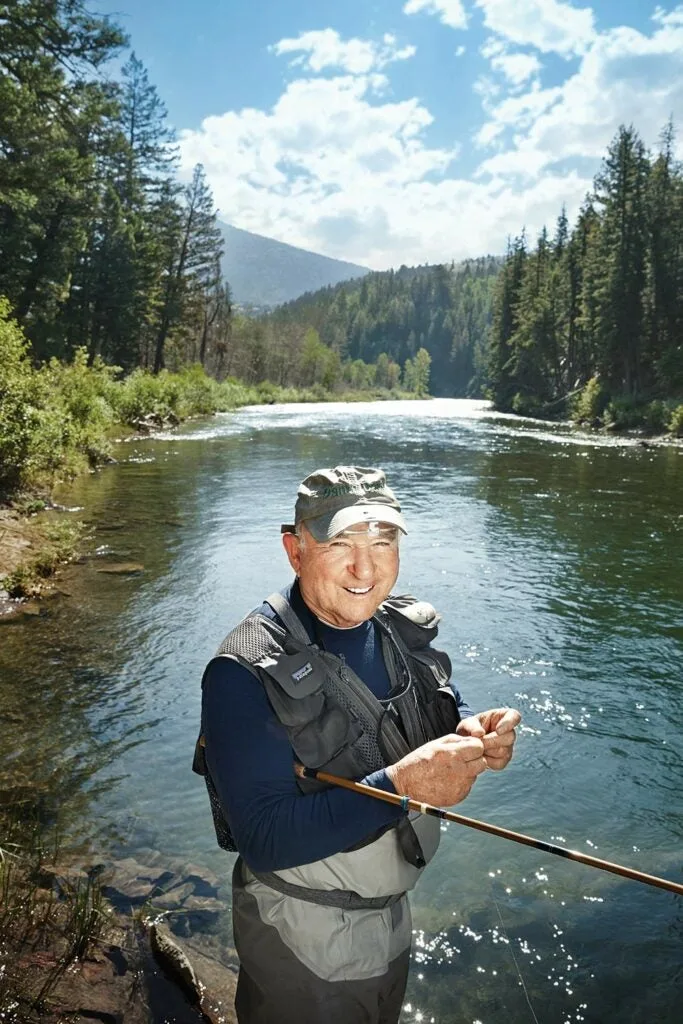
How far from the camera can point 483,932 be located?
410 cm

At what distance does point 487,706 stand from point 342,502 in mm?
5242

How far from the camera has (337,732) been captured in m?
2.08

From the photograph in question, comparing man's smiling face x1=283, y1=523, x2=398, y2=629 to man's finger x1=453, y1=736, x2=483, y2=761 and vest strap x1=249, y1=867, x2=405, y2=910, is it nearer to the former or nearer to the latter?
man's finger x1=453, y1=736, x2=483, y2=761

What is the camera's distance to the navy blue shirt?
1.91m

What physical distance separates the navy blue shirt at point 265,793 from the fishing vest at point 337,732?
5cm

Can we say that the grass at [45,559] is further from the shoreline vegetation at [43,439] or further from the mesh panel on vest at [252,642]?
the mesh panel on vest at [252,642]

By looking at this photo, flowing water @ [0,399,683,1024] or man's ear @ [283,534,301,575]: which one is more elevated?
man's ear @ [283,534,301,575]

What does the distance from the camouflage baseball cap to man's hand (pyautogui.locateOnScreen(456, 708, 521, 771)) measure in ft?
2.02

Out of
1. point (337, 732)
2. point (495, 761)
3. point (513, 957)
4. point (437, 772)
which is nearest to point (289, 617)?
point (337, 732)

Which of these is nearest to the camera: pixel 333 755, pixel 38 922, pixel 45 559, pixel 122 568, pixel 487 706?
pixel 333 755

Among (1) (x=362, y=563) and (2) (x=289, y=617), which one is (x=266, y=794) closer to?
(2) (x=289, y=617)

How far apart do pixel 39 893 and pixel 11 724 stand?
2556 millimetres

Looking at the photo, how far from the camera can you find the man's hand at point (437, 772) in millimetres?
1952

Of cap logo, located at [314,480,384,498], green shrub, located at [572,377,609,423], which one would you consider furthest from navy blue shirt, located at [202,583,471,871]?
green shrub, located at [572,377,609,423]
